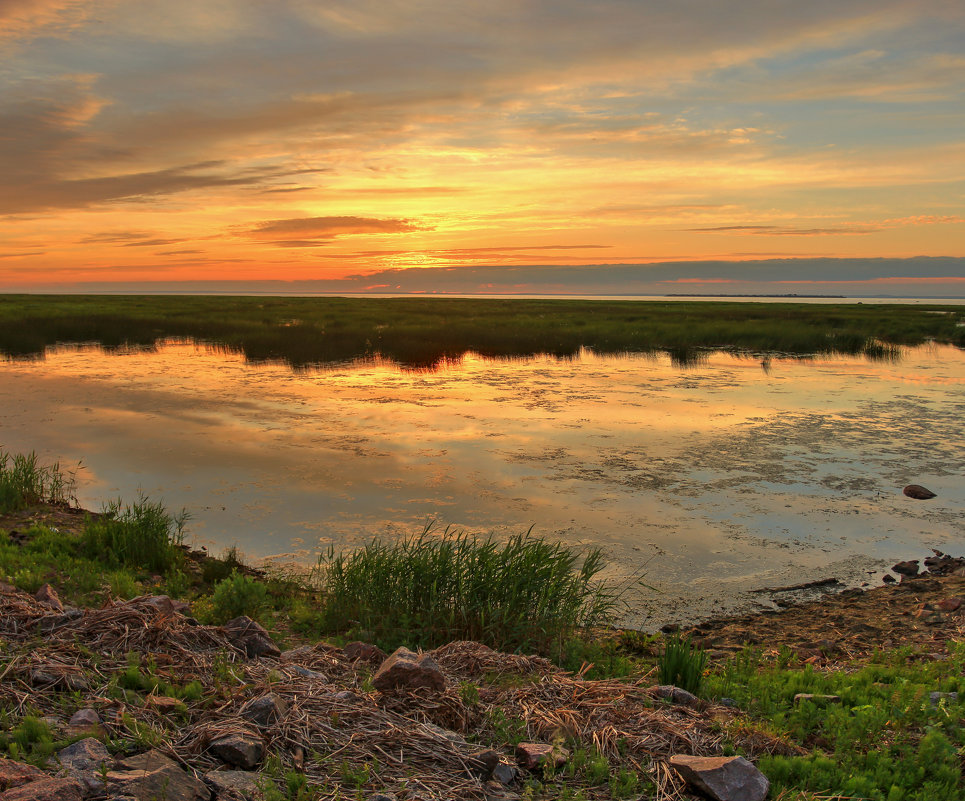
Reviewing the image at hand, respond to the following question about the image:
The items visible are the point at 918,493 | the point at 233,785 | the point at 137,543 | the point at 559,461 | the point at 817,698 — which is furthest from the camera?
the point at 559,461

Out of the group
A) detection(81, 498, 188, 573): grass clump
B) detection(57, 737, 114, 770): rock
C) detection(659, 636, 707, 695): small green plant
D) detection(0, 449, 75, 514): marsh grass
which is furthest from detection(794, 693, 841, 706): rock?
detection(0, 449, 75, 514): marsh grass

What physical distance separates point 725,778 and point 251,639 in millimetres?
3839

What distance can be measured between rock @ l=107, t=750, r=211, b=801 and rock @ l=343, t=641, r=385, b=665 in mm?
2147

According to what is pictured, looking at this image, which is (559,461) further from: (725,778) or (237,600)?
(725,778)

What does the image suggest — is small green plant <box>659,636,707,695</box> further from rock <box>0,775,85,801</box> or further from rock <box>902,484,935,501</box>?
rock <box>902,484,935,501</box>

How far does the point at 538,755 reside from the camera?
4.23 metres

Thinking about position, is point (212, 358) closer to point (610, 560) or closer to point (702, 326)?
point (610, 560)

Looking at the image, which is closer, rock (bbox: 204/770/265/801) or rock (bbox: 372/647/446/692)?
rock (bbox: 204/770/265/801)

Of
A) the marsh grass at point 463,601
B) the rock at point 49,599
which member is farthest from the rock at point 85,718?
the marsh grass at point 463,601

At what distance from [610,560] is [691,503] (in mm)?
3191

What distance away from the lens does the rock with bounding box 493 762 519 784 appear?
4.08 m

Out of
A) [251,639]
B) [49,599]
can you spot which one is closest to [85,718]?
[251,639]

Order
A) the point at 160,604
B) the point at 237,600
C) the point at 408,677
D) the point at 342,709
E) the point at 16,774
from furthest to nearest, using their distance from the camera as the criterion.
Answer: the point at 237,600 → the point at 160,604 → the point at 408,677 → the point at 342,709 → the point at 16,774

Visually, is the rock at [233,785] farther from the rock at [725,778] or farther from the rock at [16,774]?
the rock at [725,778]
